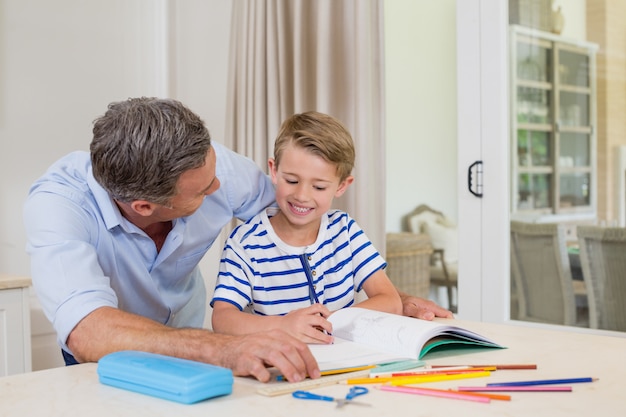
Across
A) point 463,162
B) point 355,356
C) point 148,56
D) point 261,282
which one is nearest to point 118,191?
point 261,282

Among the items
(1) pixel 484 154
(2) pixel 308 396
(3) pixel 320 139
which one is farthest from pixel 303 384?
(1) pixel 484 154

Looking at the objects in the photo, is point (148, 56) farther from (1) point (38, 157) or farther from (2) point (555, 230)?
(2) point (555, 230)

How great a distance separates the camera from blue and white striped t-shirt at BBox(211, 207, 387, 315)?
1.70 metres

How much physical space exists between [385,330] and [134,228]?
2.13 feet

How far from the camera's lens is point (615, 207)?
2684mm

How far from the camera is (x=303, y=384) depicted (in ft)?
3.58

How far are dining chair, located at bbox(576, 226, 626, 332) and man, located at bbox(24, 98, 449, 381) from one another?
4.04 feet

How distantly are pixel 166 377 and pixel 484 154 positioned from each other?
7.13ft

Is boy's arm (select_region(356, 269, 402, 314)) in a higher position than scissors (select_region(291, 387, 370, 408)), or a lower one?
higher

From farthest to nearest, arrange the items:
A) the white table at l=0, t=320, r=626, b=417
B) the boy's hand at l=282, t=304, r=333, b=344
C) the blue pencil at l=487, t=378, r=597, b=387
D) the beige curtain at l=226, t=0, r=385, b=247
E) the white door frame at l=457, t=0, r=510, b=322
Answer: the beige curtain at l=226, t=0, r=385, b=247 < the white door frame at l=457, t=0, r=510, b=322 < the boy's hand at l=282, t=304, r=333, b=344 < the blue pencil at l=487, t=378, r=597, b=387 < the white table at l=0, t=320, r=626, b=417

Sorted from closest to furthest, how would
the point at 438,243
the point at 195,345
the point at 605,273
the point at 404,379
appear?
the point at 404,379 < the point at 195,345 < the point at 605,273 < the point at 438,243

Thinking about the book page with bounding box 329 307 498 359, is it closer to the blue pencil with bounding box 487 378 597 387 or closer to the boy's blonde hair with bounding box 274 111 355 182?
the blue pencil with bounding box 487 378 597 387

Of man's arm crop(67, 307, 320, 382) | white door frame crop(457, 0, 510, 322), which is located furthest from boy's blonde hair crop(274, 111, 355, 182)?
white door frame crop(457, 0, 510, 322)

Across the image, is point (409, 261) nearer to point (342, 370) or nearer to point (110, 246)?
point (110, 246)
